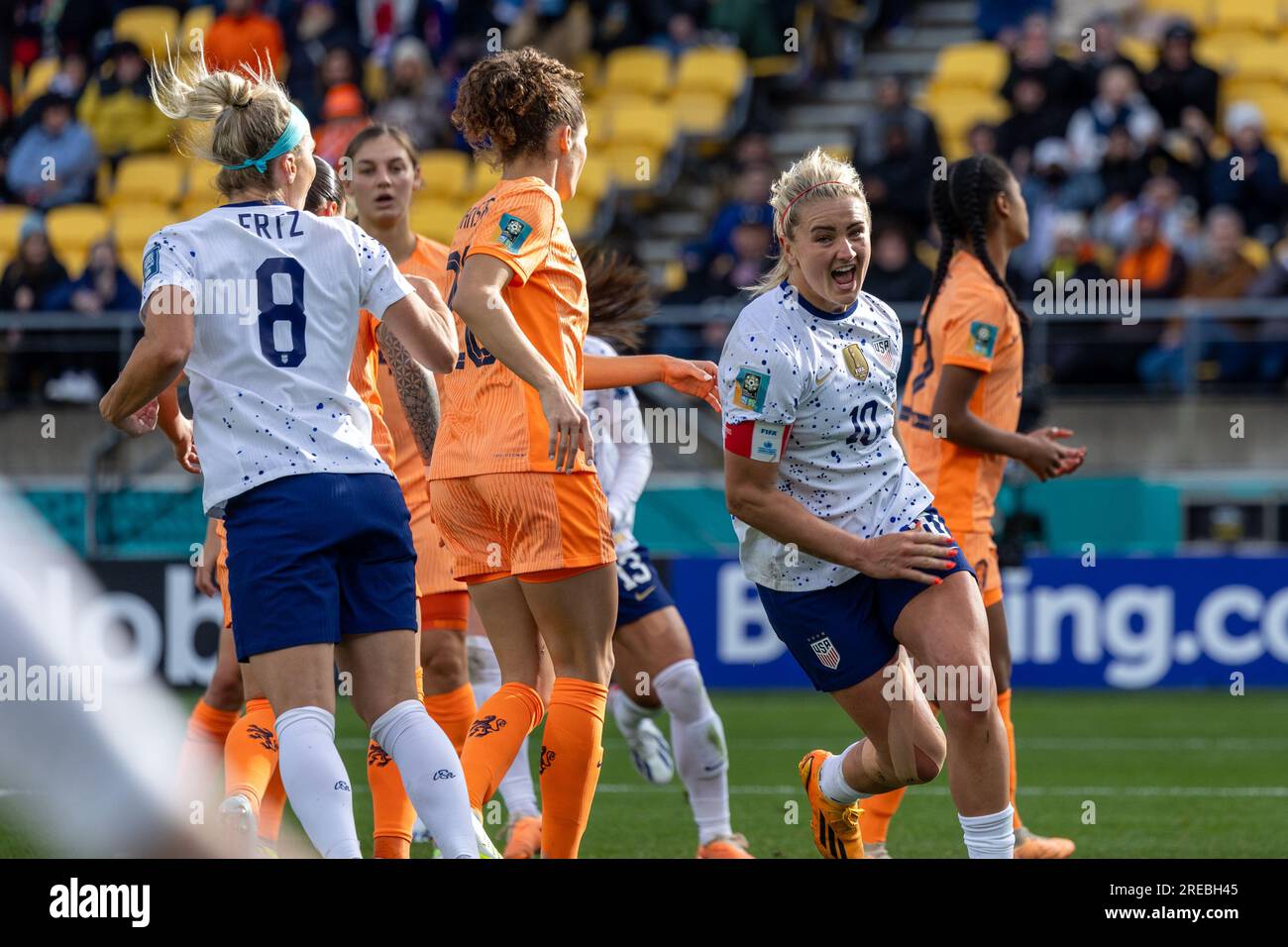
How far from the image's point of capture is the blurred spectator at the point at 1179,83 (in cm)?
1551

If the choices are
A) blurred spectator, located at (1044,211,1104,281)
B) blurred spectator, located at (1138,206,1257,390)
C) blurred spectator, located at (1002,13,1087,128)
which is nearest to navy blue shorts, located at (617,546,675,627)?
blurred spectator, located at (1138,206,1257,390)

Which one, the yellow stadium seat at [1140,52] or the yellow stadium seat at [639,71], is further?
the yellow stadium seat at [639,71]

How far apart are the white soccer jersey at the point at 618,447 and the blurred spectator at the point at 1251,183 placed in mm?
8693

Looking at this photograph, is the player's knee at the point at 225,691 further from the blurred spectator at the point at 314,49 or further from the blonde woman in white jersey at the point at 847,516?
the blurred spectator at the point at 314,49

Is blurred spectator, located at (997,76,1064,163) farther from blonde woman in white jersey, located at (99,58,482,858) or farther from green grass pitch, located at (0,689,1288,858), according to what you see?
blonde woman in white jersey, located at (99,58,482,858)

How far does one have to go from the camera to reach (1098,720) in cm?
1114

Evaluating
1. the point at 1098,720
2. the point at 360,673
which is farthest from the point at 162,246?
the point at 1098,720

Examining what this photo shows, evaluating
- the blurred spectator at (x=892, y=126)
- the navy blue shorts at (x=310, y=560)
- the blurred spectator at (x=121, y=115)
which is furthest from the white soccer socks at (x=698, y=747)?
the blurred spectator at (x=121, y=115)

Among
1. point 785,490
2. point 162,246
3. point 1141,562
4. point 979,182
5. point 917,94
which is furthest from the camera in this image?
point 917,94

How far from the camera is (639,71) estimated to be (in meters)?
18.0

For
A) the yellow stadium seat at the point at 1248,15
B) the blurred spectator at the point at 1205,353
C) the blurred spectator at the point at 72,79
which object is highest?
the yellow stadium seat at the point at 1248,15

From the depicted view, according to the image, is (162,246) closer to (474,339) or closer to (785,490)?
(474,339)

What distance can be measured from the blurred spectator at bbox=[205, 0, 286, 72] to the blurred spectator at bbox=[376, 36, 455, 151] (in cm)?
109
